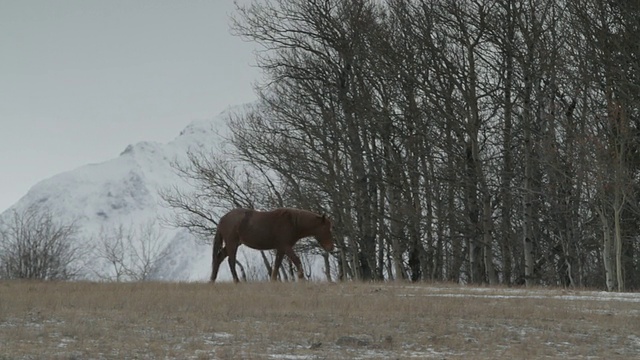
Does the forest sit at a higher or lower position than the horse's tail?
higher

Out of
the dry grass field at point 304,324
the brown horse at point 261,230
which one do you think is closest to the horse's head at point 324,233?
the brown horse at point 261,230

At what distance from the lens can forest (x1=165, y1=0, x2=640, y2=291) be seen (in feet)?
89.1

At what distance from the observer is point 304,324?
43.2ft

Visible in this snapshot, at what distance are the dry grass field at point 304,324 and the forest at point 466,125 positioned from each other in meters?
9.02

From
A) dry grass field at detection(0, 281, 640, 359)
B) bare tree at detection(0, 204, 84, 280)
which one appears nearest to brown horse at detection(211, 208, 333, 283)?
dry grass field at detection(0, 281, 640, 359)

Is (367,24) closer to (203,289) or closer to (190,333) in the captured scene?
(203,289)

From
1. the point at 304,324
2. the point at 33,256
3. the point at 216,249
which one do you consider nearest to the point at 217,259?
the point at 216,249

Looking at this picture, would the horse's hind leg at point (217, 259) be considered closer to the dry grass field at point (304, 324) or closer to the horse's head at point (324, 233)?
the horse's head at point (324, 233)

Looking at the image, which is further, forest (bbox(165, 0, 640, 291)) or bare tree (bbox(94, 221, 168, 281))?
bare tree (bbox(94, 221, 168, 281))

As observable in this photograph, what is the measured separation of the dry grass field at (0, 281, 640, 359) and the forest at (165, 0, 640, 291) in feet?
29.6

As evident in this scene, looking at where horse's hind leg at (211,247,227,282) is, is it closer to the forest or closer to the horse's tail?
the horse's tail

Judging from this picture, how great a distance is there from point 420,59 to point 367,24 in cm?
251

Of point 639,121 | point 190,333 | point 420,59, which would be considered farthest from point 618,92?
point 190,333

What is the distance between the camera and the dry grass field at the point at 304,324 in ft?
36.1
